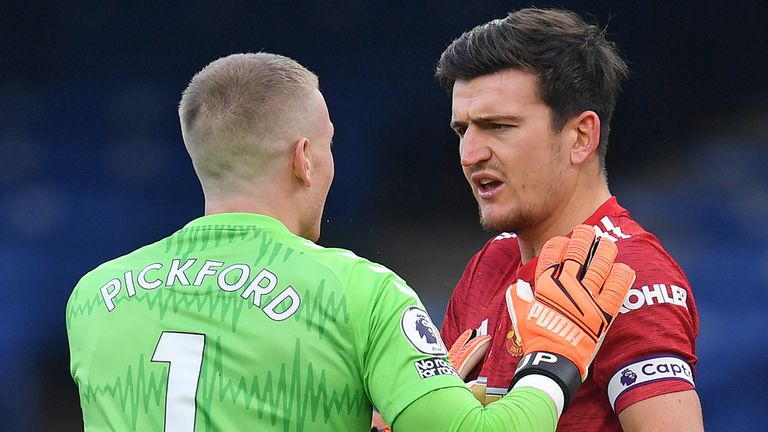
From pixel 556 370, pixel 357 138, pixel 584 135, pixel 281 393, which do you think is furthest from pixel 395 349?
pixel 357 138

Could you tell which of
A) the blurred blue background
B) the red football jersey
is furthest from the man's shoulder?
the blurred blue background

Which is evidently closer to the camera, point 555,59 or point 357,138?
point 555,59

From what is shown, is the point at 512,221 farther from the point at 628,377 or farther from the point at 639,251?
the point at 628,377

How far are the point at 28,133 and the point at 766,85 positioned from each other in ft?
12.8

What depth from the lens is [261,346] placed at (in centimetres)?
201

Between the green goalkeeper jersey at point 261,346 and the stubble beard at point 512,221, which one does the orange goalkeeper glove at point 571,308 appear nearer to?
the green goalkeeper jersey at point 261,346

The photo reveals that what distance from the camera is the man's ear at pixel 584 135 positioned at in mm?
2633

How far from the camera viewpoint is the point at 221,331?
6.67 feet

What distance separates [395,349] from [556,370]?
0.34 metres

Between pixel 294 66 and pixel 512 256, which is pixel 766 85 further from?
pixel 294 66

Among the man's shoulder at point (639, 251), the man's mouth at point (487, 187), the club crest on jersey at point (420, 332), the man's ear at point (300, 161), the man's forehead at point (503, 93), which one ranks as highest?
the man's forehead at point (503, 93)

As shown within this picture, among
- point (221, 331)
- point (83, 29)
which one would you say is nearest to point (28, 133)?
point (83, 29)

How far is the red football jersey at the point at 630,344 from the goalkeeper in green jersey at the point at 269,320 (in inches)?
4.0

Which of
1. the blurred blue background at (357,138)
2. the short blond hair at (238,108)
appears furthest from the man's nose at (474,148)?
the blurred blue background at (357,138)
